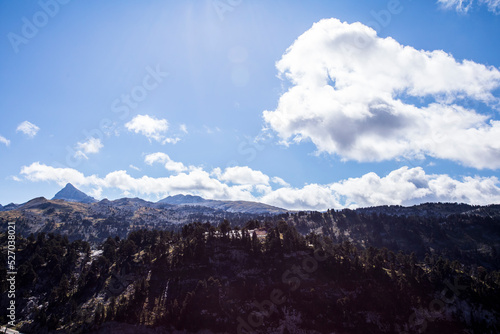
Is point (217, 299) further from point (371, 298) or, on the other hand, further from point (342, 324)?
point (371, 298)

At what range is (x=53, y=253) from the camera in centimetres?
14962

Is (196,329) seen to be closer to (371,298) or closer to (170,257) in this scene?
(170,257)

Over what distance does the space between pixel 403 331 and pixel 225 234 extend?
9922 cm

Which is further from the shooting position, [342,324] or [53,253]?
[53,253]

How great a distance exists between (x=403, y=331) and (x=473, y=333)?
29.1m

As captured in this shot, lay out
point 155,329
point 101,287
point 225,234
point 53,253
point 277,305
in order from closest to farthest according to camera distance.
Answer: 1. point 155,329
2. point 277,305
3. point 101,287
4. point 53,253
5. point 225,234

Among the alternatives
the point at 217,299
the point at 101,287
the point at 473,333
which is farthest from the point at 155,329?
the point at 473,333

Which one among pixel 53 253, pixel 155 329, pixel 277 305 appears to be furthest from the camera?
pixel 53 253

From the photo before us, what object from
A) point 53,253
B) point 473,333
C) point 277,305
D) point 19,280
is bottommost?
point 473,333

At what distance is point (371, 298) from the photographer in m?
124

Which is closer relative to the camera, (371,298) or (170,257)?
(371,298)

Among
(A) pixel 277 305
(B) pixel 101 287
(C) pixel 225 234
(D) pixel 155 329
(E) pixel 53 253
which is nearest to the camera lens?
(D) pixel 155 329

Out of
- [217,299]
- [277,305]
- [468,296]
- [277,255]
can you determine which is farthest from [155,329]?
[468,296]

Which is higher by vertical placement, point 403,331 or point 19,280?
point 19,280
